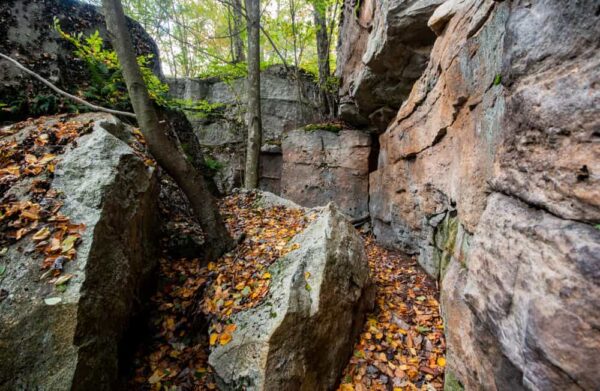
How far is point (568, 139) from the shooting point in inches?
52.2

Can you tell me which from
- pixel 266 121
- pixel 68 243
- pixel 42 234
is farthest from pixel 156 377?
pixel 266 121

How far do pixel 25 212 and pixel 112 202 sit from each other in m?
0.71

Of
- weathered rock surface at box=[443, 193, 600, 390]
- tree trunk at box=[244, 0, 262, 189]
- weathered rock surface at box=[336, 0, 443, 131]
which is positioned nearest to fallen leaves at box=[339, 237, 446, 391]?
weathered rock surface at box=[443, 193, 600, 390]

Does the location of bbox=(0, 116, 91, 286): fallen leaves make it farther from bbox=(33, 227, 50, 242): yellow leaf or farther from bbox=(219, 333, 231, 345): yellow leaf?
bbox=(219, 333, 231, 345): yellow leaf

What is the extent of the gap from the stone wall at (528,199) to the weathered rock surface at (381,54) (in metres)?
1.48

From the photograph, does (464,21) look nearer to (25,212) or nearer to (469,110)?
(469,110)

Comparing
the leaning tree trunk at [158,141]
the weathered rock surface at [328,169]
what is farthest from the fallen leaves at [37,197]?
the weathered rock surface at [328,169]

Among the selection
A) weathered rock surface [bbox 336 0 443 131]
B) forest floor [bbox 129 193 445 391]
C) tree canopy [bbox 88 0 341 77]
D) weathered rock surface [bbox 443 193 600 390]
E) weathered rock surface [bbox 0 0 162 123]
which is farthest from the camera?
tree canopy [bbox 88 0 341 77]

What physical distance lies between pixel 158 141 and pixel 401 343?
4.28m

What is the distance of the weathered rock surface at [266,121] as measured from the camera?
10234mm

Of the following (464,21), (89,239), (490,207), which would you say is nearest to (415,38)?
(464,21)

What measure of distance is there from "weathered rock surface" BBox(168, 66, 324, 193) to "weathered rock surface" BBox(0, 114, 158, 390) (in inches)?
266

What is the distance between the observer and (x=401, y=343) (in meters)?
3.38

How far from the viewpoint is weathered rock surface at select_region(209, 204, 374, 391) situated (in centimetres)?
247
